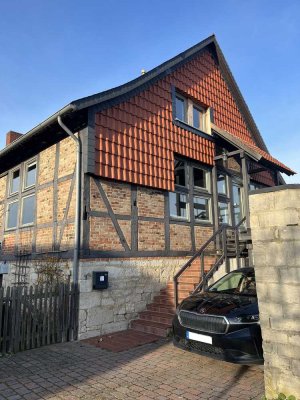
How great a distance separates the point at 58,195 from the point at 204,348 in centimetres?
537

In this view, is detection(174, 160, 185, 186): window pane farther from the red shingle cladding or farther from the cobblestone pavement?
the cobblestone pavement

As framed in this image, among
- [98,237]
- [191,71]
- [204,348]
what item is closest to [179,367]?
[204,348]

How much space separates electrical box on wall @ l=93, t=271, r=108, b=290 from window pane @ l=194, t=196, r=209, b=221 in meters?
4.38

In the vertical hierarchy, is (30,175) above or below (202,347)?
above

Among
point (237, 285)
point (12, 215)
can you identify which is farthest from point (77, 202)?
point (12, 215)

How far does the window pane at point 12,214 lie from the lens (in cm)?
1105

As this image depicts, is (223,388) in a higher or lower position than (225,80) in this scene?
lower

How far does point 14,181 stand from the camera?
11656 mm

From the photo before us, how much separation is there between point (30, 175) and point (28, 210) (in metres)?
1.13

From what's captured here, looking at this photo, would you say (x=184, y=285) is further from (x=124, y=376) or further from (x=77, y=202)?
(x=124, y=376)

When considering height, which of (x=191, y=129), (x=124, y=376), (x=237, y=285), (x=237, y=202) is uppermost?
(x=191, y=129)

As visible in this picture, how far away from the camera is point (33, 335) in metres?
6.62

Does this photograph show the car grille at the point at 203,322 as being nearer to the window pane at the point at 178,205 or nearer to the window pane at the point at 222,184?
the window pane at the point at 178,205

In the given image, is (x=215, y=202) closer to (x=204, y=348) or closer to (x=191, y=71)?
(x=191, y=71)
